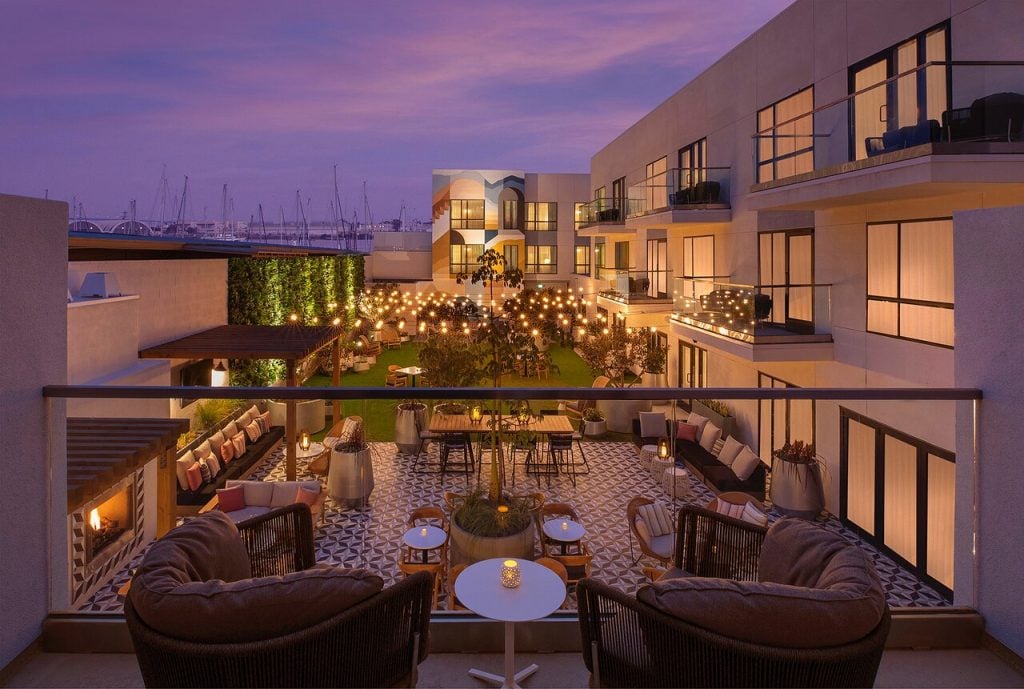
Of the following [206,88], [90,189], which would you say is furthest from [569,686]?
[90,189]

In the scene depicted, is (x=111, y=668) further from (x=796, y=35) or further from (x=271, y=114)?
(x=271, y=114)

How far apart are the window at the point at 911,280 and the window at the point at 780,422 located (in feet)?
→ 6.81

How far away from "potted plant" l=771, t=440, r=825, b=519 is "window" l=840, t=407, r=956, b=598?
15.9 inches

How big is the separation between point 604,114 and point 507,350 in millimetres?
102189

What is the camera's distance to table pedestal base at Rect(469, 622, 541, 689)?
262cm

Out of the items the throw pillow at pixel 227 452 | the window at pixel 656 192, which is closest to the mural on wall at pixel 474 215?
the window at pixel 656 192

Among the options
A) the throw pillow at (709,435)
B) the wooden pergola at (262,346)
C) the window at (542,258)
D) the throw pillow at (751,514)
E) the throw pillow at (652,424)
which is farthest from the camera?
the window at (542,258)

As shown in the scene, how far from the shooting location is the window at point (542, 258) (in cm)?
4388

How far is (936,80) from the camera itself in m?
7.94

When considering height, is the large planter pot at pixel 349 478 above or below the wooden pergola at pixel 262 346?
below

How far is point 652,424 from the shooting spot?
16.6 m

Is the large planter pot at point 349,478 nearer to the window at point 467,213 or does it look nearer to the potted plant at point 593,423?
the potted plant at point 593,423

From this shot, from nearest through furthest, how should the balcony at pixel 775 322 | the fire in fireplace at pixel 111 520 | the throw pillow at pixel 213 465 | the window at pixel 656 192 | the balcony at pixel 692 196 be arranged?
the fire in fireplace at pixel 111 520, the balcony at pixel 775 322, the throw pillow at pixel 213 465, the balcony at pixel 692 196, the window at pixel 656 192

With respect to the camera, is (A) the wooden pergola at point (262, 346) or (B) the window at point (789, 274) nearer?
(B) the window at point (789, 274)
